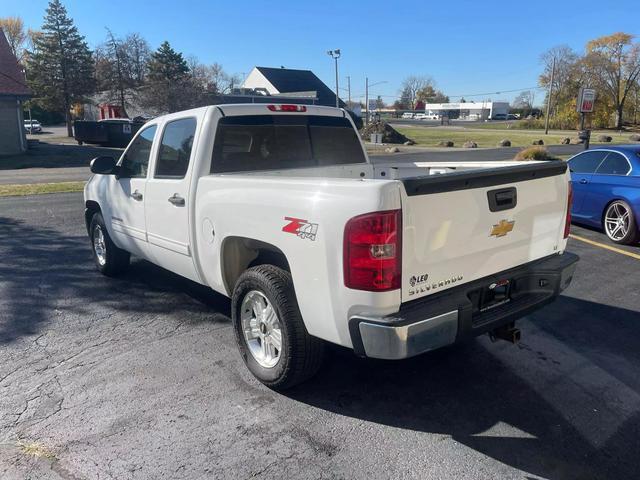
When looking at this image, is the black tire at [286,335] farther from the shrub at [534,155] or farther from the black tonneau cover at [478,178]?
the shrub at [534,155]

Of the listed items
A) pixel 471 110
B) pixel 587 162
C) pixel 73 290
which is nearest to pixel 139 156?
pixel 73 290

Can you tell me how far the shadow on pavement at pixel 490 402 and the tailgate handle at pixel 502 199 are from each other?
1274 millimetres

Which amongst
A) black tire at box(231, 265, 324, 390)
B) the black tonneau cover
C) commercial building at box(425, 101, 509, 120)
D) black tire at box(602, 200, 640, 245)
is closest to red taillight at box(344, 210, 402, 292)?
the black tonneau cover

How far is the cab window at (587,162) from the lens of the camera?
8.36 metres

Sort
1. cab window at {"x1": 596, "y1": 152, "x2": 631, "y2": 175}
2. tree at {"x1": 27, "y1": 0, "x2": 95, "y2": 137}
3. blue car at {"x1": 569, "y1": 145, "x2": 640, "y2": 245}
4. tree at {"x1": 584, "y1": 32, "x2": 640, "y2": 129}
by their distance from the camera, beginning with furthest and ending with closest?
tree at {"x1": 584, "y1": 32, "x2": 640, "y2": 129}
tree at {"x1": 27, "y1": 0, "x2": 95, "y2": 137}
cab window at {"x1": 596, "y1": 152, "x2": 631, "y2": 175}
blue car at {"x1": 569, "y1": 145, "x2": 640, "y2": 245}

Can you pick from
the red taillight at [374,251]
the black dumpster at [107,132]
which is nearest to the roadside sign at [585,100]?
the red taillight at [374,251]

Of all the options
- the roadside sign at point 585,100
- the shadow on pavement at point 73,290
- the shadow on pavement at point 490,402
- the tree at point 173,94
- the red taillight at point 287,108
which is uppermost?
the tree at point 173,94

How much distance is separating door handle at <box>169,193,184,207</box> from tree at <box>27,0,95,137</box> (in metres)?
43.2

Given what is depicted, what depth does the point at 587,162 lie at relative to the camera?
28.1ft

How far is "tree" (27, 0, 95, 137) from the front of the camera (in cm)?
4116

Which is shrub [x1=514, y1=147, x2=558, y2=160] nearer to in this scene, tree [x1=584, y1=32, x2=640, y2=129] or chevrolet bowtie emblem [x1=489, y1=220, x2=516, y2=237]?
chevrolet bowtie emblem [x1=489, y1=220, x2=516, y2=237]

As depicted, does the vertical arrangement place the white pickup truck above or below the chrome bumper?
above

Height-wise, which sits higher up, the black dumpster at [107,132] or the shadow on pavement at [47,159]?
the black dumpster at [107,132]

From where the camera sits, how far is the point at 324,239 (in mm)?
2832
